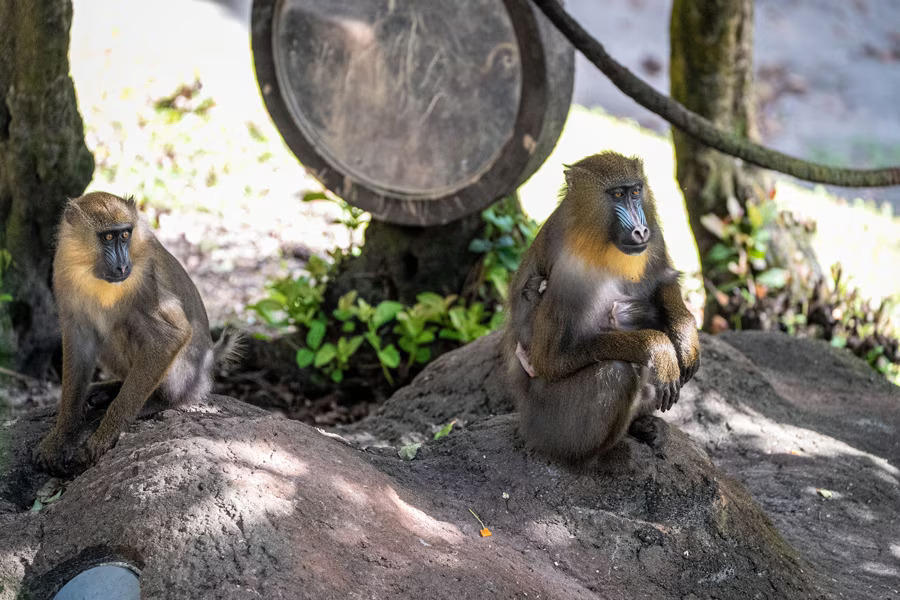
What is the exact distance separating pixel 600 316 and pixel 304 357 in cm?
337

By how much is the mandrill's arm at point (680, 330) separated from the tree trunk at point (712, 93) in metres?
3.54

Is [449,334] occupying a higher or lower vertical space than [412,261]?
lower

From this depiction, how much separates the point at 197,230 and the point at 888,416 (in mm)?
6316

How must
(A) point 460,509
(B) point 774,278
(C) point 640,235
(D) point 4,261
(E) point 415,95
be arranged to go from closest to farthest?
1. (C) point 640,235
2. (A) point 460,509
3. (D) point 4,261
4. (E) point 415,95
5. (B) point 774,278

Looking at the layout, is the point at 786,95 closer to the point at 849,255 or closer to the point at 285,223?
the point at 849,255

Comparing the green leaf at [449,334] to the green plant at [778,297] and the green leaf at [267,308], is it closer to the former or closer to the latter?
the green leaf at [267,308]

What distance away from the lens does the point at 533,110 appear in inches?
250

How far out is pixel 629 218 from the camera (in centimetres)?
427

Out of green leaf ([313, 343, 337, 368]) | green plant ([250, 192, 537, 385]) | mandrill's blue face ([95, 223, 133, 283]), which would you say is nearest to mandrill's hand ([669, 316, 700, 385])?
mandrill's blue face ([95, 223, 133, 283])

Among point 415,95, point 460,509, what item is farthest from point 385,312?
point 460,509

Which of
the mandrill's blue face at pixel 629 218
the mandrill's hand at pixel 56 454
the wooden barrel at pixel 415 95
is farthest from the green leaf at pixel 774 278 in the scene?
the mandrill's hand at pixel 56 454

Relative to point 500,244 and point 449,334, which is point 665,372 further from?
point 500,244

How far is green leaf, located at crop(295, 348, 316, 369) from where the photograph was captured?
736 cm

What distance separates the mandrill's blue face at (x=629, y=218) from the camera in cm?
423
